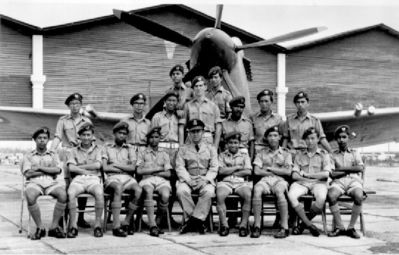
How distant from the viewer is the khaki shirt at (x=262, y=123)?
276 inches

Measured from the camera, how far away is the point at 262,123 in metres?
7.05

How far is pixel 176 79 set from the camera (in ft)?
24.0

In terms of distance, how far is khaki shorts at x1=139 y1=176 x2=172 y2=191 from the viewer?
6.24 metres

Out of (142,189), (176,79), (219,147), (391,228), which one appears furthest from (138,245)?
(391,228)

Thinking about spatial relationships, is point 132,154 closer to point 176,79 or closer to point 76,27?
point 176,79

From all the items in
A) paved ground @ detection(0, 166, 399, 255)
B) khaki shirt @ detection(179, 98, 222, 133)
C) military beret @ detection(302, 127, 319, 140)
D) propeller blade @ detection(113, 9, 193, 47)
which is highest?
propeller blade @ detection(113, 9, 193, 47)

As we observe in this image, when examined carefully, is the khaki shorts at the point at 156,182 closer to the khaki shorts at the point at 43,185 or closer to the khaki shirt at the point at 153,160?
the khaki shirt at the point at 153,160

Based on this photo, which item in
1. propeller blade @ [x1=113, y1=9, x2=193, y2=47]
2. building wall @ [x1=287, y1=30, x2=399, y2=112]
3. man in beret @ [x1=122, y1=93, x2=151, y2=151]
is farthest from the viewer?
building wall @ [x1=287, y1=30, x2=399, y2=112]

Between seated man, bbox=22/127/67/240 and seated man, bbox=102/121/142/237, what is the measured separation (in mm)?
574

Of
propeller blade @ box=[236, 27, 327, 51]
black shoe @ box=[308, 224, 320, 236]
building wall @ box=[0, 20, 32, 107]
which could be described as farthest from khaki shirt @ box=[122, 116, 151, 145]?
building wall @ box=[0, 20, 32, 107]

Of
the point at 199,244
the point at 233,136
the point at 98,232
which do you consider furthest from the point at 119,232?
the point at 233,136

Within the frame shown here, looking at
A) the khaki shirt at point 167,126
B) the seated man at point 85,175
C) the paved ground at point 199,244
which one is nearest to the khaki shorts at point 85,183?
the seated man at point 85,175

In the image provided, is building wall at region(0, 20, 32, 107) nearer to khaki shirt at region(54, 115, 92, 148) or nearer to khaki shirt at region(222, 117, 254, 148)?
khaki shirt at region(54, 115, 92, 148)

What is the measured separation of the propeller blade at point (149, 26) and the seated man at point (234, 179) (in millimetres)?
3634
